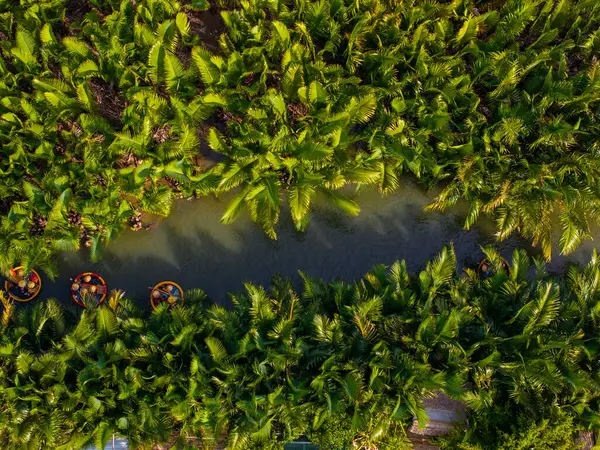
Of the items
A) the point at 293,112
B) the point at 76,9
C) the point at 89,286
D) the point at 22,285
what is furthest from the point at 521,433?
the point at 76,9

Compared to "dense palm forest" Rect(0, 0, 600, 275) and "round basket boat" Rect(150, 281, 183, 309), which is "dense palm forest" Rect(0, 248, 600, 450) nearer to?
"round basket boat" Rect(150, 281, 183, 309)

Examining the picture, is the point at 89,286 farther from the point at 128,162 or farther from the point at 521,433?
the point at 521,433

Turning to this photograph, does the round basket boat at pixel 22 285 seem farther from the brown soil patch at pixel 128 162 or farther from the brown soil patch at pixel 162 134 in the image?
the brown soil patch at pixel 162 134

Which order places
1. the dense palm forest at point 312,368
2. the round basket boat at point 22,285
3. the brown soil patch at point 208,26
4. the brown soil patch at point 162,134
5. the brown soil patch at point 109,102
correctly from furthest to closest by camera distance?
the brown soil patch at point 208,26
the round basket boat at point 22,285
the brown soil patch at point 109,102
the brown soil patch at point 162,134
the dense palm forest at point 312,368

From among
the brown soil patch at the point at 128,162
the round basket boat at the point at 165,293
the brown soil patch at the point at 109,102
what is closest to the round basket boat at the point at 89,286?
the round basket boat at the point at 165,293

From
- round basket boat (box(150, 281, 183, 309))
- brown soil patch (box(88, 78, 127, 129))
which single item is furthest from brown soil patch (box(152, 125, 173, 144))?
round basket boat (box(150, 281, 183, 309))

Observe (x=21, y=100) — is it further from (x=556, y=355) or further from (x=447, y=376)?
(x=556, y=355)
